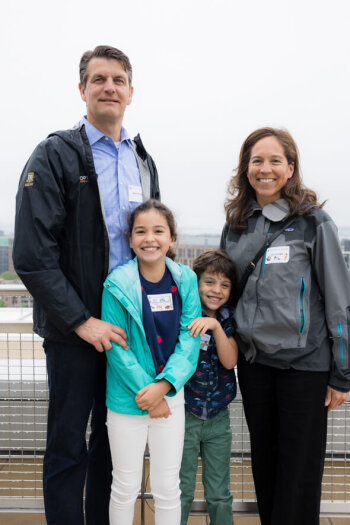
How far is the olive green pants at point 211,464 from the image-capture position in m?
1.65

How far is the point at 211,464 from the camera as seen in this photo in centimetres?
167

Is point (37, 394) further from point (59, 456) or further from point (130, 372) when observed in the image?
point (130, 372)

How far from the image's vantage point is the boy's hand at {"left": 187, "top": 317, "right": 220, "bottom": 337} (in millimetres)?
1521

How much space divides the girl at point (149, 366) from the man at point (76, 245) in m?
0.08

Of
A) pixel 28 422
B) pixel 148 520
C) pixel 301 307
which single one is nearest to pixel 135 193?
pixel 301 307

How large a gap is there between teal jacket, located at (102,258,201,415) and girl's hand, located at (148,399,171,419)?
4 cm

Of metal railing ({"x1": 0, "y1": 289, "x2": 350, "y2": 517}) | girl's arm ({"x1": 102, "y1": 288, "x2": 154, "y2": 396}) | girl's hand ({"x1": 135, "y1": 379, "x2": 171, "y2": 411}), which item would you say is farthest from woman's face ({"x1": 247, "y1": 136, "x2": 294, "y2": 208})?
metal railing ({"x1": 0, "y1": 289, "x2": 350, "y2": 517})

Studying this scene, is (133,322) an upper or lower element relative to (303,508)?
upper

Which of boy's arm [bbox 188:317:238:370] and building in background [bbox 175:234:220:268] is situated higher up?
building in background [bbox 175:234:220:268]

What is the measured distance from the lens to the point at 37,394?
208cm

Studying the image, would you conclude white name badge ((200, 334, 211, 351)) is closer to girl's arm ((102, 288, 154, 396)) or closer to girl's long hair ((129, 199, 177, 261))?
girl's arm ((102, 288, 154, 396))

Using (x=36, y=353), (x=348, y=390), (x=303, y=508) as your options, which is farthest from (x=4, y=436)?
(x=348, y=390)

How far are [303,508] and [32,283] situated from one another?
4.35ft

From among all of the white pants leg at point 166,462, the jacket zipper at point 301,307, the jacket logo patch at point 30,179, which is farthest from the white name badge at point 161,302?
the jacket logo patch at point 30,179
